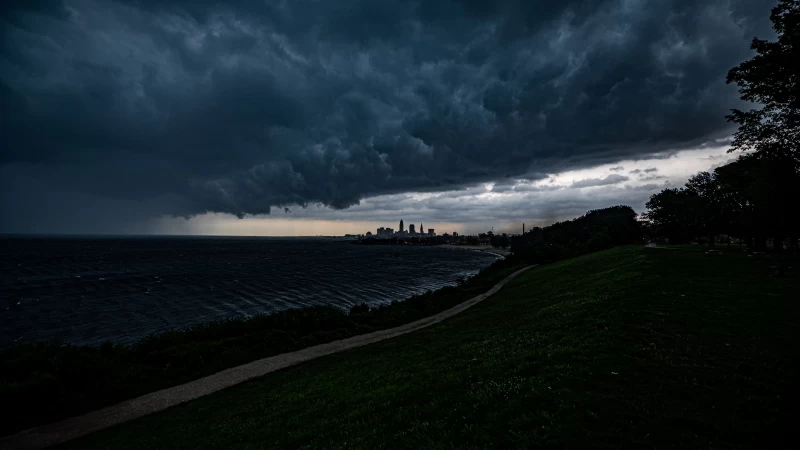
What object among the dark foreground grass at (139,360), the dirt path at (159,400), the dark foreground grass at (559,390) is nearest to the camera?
the dark foreground grass at (559,390)

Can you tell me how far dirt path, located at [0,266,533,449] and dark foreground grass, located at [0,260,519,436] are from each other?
3.55 feet

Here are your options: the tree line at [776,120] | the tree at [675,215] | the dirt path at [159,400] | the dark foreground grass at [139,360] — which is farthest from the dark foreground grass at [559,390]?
the tree at [675,215]

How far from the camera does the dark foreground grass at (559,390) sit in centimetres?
766

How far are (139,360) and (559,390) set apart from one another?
2668 cm

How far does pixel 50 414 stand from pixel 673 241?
113 meters

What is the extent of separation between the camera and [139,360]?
2322 cm

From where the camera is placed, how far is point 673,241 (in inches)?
3455

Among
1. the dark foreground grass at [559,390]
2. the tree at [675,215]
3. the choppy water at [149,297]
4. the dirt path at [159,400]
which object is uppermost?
the tree at [675,215]

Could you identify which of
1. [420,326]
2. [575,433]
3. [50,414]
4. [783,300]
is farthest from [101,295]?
[783,300]

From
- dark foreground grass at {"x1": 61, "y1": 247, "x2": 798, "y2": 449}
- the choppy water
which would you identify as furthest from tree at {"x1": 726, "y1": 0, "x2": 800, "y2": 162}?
the choppy water

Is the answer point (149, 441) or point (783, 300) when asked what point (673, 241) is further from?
point (149, 441)

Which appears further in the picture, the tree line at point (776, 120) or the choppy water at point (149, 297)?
the choppy water at point (149, 297)

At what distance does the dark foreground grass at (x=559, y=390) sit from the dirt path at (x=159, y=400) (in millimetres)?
1481

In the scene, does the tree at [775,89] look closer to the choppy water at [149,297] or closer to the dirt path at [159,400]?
the dirt path at [159,400]
